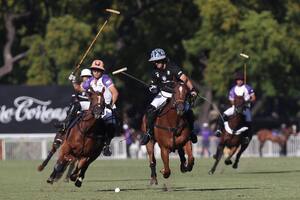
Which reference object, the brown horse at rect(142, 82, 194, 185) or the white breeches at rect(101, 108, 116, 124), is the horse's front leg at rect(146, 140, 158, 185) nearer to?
the brown horse at rect(142, 82, 194, 185)

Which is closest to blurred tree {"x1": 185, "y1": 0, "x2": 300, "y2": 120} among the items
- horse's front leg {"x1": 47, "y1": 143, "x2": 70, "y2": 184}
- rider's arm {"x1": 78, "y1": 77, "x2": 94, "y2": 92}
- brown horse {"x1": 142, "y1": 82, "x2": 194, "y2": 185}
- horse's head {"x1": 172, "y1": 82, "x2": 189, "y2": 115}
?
rider's arm {"x1": 78, "y1": 77, "x2": 94, "y2": 92}

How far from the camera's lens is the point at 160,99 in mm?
20359

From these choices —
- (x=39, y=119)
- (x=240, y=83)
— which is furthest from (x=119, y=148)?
(x=240, y=83)

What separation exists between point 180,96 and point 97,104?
1.53 m

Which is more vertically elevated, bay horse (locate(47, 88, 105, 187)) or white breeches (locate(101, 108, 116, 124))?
white breeches (locate(101, 108, 116, 124))

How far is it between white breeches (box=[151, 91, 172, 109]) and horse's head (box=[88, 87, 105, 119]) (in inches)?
60.1

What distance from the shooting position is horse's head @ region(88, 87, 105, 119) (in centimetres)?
1884

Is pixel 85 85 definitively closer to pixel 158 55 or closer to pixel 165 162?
pixel 158 55

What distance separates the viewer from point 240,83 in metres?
28.6

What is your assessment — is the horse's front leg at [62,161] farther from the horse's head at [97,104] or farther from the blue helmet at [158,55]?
the blue helmet at [158,55]

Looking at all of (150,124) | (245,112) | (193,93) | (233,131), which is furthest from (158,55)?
(245,112)

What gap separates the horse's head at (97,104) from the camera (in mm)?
18844

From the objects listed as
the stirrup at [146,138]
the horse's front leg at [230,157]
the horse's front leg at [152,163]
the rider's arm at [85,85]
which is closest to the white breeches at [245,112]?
the horse's front leg at [230,157]

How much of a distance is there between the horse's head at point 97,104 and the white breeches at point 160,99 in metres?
1.53
